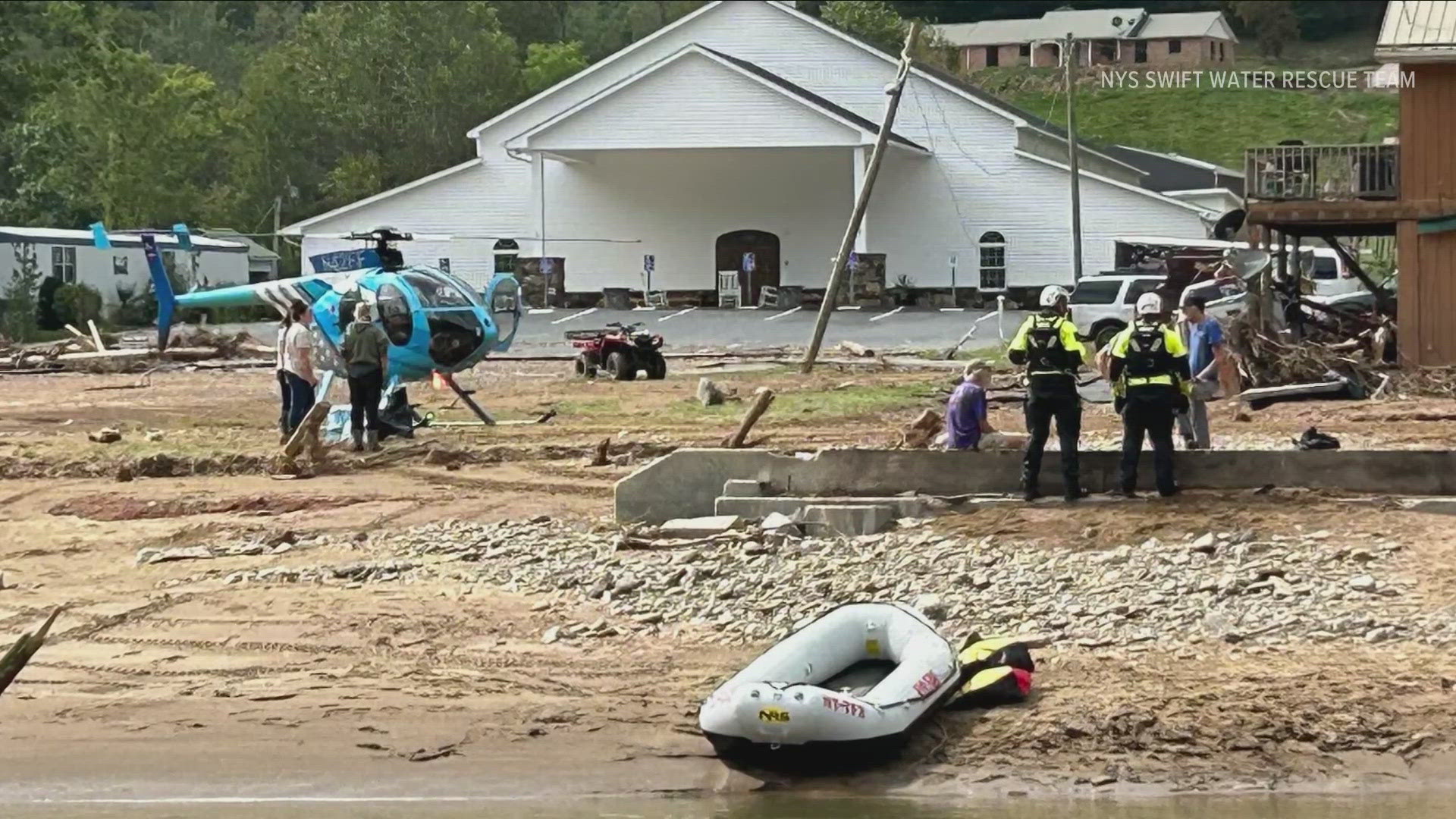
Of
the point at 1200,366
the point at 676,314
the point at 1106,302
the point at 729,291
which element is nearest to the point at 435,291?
the point at 1200,366

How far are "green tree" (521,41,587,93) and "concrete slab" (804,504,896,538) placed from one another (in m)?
70.5

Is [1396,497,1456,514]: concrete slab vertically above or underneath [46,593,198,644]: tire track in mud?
above

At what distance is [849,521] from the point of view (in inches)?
610

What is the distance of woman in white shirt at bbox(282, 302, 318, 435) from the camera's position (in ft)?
73.5

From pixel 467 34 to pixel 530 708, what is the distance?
69.3m

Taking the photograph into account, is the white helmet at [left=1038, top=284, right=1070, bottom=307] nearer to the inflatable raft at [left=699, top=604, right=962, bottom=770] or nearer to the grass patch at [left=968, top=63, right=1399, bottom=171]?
the inflatable raft at [left=699, top=604, right=962, bottom=770]

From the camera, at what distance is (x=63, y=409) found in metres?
30.2

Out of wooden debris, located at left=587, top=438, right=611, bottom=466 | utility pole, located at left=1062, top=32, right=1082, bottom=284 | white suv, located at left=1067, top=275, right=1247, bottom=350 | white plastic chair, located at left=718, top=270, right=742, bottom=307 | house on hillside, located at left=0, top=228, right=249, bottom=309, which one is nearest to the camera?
wooden debris, located at left=587, top=438, right=611, bottom=466

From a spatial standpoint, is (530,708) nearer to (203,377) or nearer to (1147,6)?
(203,377)

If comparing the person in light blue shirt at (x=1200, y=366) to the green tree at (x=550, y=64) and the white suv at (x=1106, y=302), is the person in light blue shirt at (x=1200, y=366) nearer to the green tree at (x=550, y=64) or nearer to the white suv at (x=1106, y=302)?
the white suv at (x=1106, y=302)

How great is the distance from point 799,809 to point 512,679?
104 inches

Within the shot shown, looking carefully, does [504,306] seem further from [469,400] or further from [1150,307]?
[1150,307]

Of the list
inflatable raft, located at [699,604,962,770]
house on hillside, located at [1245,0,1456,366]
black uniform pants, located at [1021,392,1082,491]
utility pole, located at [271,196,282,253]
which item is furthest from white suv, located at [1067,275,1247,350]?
utility pole, located at [271,196,282,253]

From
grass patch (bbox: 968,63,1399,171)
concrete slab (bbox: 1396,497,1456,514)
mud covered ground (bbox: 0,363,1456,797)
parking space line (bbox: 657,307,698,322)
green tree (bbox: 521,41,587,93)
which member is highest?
→ green tree (bbox: 521,41,587,93)
